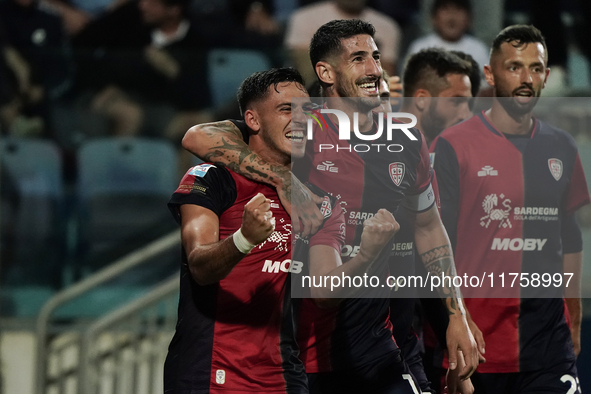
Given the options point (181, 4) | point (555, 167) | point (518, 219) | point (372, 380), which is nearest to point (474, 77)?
point (555, 167)

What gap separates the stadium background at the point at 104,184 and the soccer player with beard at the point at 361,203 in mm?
2118

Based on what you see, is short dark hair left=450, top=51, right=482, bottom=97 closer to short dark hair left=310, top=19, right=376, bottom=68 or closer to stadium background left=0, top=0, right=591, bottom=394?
short dark hair left=310, top=19, right=376, bottom=68

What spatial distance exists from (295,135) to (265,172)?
0.68 ft

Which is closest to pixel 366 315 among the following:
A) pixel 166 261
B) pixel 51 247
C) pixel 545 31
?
pixel 166 261

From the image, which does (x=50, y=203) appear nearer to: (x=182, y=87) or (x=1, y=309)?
(x=1, y=309)

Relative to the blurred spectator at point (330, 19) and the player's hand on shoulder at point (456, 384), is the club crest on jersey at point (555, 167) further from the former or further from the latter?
the blurred spectator at point (330, 19)

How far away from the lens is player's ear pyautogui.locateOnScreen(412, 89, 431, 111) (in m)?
4.17

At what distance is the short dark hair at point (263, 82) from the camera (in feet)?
10.1

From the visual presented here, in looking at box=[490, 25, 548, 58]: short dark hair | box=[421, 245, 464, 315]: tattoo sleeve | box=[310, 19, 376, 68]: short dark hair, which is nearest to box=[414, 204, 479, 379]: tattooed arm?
box=[421, 245, 464, 315]: tattoo sleeve

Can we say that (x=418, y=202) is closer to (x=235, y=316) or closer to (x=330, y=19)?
(x=235, y=316)

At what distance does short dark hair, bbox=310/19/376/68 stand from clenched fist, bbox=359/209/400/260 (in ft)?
2.54

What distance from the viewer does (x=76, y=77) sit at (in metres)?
6.43

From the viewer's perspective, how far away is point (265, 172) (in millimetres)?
2963

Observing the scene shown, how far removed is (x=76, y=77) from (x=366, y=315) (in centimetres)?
390
